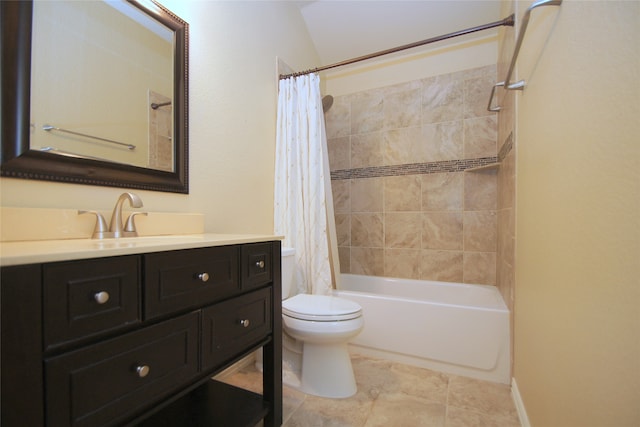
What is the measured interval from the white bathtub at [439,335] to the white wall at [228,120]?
98 cm

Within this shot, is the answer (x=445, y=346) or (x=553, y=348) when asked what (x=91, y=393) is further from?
(x=445, y=346)

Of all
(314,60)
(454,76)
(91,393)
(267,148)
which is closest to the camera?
→ (91,393)

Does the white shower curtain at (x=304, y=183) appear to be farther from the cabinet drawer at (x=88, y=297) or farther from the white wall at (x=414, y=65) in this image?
the cabinet drawer at (x=88, y=297)

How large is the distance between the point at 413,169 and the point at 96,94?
2.24 metres

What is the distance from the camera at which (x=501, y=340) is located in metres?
1.59

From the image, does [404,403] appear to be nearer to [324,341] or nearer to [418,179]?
[324,341]

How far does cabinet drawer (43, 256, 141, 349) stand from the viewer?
543mm

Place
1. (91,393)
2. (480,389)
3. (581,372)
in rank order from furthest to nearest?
(480,389) → (581,372) → (91,393)

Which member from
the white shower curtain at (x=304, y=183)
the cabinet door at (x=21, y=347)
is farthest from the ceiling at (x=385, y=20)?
the cabinet door at (x=21, y=347)

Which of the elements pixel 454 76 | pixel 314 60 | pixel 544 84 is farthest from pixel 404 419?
pixel 314 60

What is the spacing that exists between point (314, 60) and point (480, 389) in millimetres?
2833

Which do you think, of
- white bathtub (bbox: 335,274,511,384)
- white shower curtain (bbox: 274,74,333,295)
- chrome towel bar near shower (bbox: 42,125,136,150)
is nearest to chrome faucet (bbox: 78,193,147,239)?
chrome towel bar near shower (bbox: 42,125,136,150)

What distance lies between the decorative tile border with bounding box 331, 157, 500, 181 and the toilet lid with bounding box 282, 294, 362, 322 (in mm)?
1421

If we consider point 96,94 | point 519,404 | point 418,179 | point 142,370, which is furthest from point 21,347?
point 418,179
